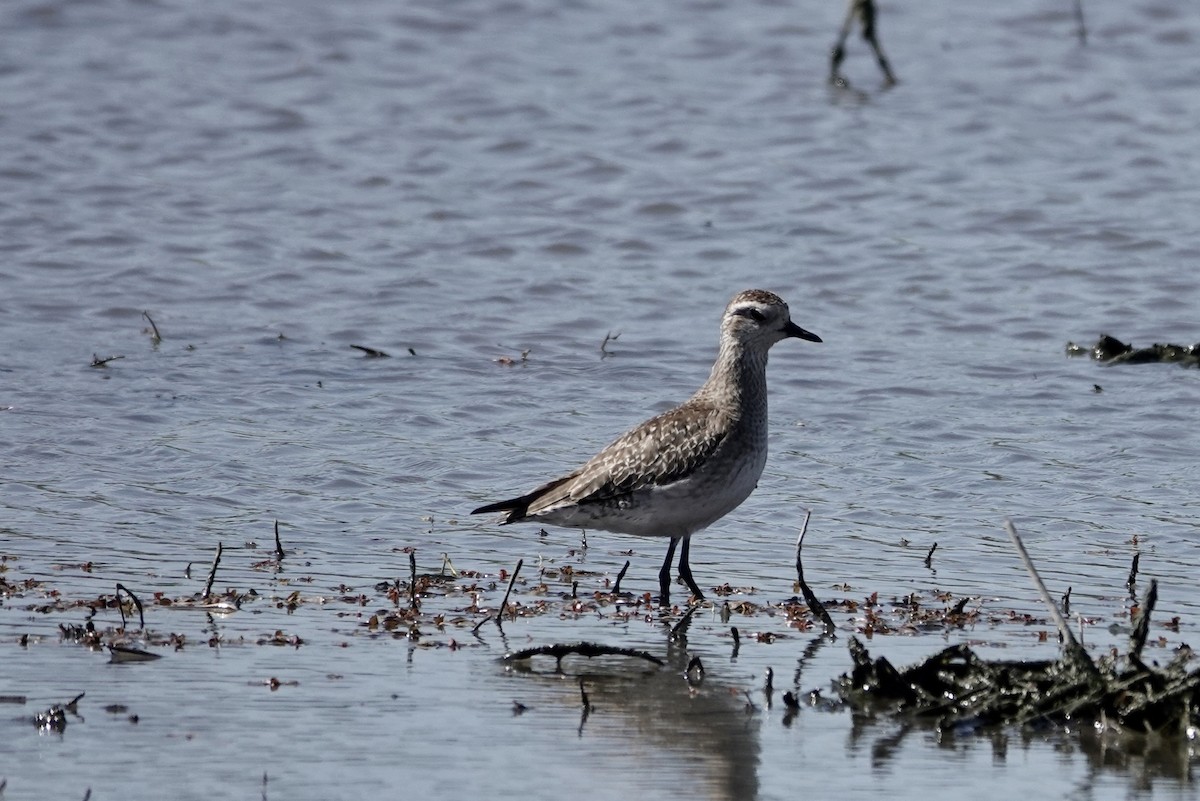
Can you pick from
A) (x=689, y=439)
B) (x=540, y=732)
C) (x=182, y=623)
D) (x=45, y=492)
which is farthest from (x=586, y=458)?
(x=540, y=732)

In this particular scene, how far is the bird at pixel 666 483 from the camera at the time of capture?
8.87 m

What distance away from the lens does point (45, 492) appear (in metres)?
9.99

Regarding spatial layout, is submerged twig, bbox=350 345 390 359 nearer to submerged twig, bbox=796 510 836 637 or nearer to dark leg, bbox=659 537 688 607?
dark leg, bbox=659 537 688 607

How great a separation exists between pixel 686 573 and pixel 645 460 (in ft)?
2.14

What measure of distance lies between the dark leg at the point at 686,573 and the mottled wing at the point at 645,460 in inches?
12.7

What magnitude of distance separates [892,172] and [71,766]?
45.8ft

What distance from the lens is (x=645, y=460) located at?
9.02 metres

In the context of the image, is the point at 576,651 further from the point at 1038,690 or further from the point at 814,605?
the point at 1038,690

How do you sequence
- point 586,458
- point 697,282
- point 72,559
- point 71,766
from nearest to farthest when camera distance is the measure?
point 71,766 < point 72,559 < point 586,458 < point 697,282

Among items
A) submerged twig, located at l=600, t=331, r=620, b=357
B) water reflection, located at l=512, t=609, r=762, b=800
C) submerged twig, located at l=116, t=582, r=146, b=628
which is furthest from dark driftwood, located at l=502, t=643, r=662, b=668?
submerged twig, located at l=600, t=331, r=620, b=357

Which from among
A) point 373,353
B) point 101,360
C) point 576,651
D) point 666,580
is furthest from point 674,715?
point 101,360

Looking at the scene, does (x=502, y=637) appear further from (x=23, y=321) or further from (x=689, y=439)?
(x=23, y=321)

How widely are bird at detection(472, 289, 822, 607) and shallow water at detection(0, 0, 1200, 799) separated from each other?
1.06 ft

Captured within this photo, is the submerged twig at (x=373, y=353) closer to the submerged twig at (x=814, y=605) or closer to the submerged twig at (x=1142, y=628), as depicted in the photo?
the submerged twig at (x=814, y=605)
